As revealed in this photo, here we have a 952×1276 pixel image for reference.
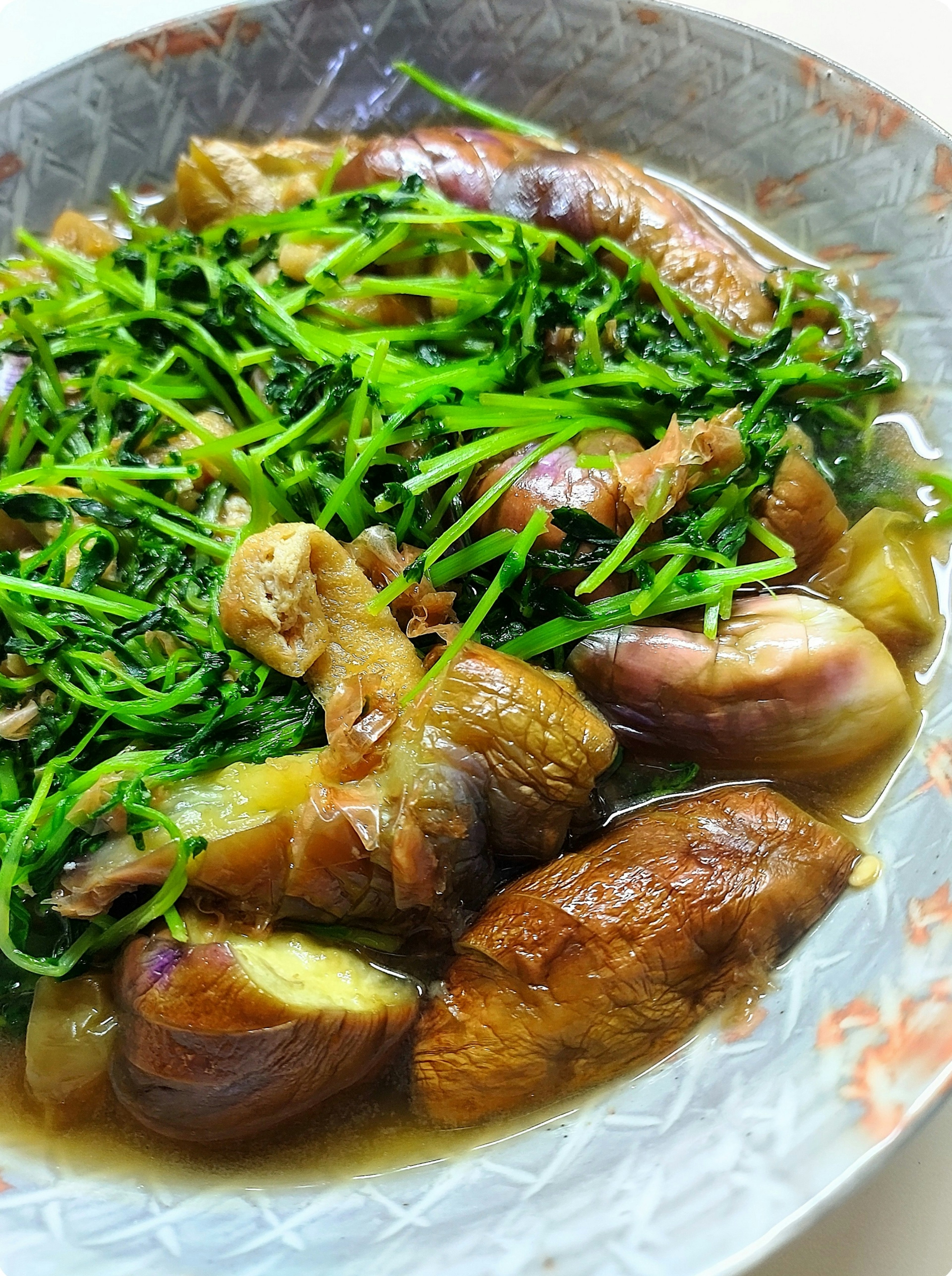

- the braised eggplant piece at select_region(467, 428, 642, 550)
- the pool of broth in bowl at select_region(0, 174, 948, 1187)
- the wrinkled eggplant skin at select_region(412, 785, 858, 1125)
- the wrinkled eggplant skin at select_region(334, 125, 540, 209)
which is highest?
the wrinkled eggplant skin at select_region(334, 125, 540, 209)

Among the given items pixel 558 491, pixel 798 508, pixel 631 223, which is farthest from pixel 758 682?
pixel 631 223

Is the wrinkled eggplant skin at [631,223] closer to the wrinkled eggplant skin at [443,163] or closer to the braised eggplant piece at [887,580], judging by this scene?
Result: the wrinkled eggplant skin at [443,163]

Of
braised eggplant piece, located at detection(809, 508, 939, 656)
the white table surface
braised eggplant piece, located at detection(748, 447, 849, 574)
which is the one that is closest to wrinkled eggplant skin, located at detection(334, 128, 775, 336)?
braised eggplant piece, located at detection(748, 447, 849, 574)

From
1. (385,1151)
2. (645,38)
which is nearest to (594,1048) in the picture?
(385,1151)

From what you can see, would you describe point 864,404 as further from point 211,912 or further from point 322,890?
point 211,912

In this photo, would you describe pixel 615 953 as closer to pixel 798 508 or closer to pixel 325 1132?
pixel 325 1132

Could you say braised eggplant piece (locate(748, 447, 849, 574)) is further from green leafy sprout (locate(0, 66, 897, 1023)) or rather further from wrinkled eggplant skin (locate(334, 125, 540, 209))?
wrinkled eggplant skin (locate(334, 125, 540, 209))

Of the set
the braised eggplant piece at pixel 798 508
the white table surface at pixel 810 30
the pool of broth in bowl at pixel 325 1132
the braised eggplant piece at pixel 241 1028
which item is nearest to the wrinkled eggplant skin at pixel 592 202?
the braised eggplant piece at pixel 798 508

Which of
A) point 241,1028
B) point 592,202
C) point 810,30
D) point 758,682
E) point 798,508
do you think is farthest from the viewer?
point 810,30
